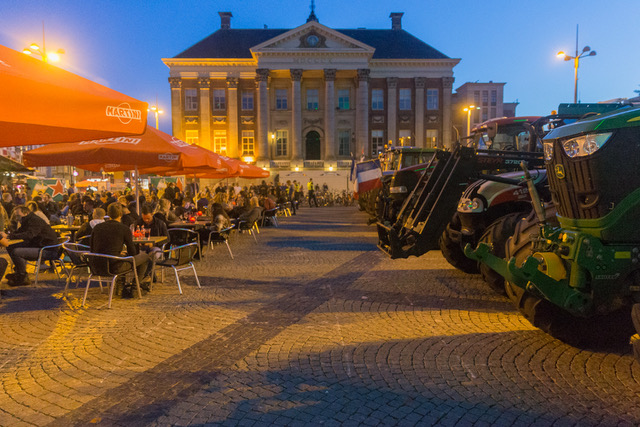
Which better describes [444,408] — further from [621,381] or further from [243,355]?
[243,355]

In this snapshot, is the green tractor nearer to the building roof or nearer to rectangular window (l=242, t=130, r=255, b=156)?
rectangular window (l=242, t=130, r=255, b=156)

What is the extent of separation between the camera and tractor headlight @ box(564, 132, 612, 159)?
3758 millimetres

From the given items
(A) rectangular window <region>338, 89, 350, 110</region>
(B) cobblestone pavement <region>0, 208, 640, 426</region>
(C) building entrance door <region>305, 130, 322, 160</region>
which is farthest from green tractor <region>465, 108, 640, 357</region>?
(A) rectangular window <region>338, 89, 350, 110</region>

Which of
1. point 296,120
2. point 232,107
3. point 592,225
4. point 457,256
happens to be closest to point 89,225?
point 457,256

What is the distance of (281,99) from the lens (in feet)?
185

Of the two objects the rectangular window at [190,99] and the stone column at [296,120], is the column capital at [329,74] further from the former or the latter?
the rectangular window at [190,99]

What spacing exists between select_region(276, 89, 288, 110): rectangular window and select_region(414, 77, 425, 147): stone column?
14583mm

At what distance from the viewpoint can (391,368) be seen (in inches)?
176

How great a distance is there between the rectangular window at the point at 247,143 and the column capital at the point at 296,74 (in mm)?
7741

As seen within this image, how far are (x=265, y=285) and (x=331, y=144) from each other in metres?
47.1

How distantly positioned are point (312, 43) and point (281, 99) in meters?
7.00

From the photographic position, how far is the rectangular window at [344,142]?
184ft

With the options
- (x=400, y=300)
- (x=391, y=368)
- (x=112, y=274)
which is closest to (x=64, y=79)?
(x=112, y=274)

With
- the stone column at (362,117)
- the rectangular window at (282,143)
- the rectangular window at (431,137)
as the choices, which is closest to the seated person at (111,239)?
the stone column at (362,117)
